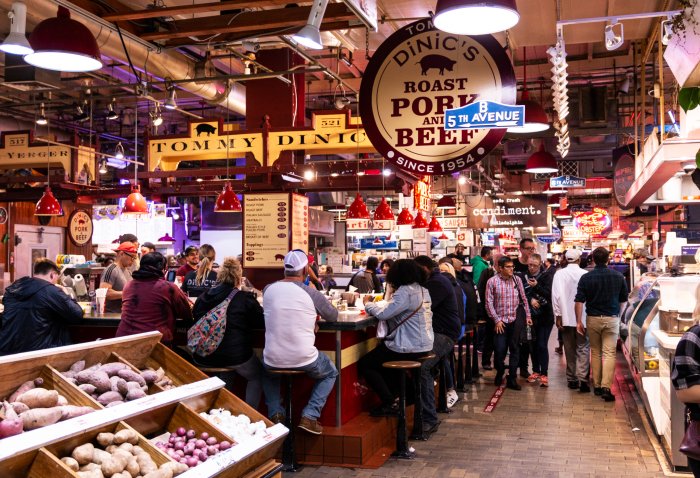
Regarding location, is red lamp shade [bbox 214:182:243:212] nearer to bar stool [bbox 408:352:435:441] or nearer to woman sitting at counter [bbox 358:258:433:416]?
woman sitting at counter [bbox 358:258:433:416]

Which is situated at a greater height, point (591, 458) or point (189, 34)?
point (189, 34)

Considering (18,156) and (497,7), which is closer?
(497,7)

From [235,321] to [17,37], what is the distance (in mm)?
2797

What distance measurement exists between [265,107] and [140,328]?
6.34 meters

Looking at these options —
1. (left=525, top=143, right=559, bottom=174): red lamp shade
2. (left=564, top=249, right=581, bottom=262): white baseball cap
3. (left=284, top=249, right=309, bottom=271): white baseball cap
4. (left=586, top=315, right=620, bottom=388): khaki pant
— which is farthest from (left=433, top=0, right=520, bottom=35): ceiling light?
(left=525, top=143, right=559, bottom=174): red lamp shade

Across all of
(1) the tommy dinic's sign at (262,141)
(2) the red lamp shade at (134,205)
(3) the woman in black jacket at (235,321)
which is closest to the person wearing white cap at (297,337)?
(3) the woman in black jacket at (235,321)

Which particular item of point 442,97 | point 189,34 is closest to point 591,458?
point 442,97

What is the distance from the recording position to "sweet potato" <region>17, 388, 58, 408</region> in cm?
364

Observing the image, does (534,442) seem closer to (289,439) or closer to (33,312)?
(289,439)

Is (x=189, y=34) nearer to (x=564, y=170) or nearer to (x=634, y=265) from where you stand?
(x=634, y=265)

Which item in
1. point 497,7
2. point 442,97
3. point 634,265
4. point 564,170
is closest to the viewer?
point 497,7

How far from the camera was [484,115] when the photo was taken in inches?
207

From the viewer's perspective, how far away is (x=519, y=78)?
12922 mm

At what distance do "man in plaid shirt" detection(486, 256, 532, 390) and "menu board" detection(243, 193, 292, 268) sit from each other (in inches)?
141
